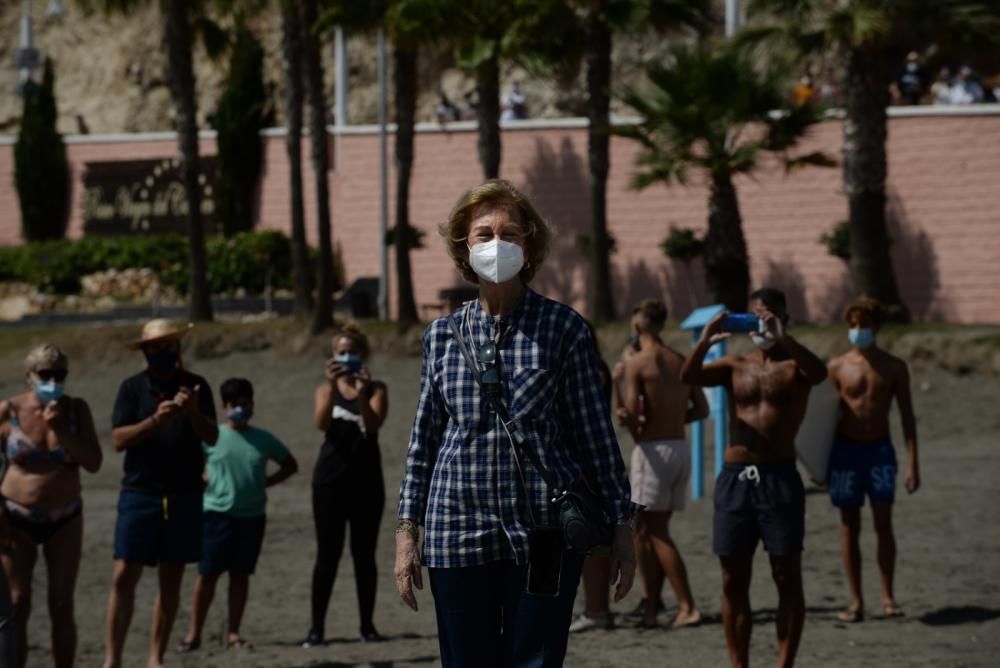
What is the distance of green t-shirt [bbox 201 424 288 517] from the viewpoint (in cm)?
1002

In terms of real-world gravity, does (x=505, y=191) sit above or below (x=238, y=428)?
above

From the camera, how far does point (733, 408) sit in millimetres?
8586

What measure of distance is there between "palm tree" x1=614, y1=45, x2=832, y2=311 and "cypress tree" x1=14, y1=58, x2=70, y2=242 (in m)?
16.5

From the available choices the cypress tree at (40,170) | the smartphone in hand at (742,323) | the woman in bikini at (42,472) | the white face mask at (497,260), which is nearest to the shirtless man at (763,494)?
the smartphone in hand at (742,323)

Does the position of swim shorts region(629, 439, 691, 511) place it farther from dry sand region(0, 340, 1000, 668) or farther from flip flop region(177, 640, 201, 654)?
flip flop region(177, 640, 201, 654)

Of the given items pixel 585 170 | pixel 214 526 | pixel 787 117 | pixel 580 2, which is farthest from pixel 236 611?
pixel 585 170

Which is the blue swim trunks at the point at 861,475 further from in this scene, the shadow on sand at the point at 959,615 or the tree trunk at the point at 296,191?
the tree trunk at the point at 296,191

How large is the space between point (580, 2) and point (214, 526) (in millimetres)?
18080

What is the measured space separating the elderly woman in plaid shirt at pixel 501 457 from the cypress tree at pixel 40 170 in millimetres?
33867

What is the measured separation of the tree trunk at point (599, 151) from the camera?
2691 cm

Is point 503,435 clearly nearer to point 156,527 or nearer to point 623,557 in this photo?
point 623,557

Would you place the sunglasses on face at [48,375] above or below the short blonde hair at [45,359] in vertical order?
below

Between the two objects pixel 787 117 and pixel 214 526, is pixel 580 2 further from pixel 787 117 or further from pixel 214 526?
pixel 214 526

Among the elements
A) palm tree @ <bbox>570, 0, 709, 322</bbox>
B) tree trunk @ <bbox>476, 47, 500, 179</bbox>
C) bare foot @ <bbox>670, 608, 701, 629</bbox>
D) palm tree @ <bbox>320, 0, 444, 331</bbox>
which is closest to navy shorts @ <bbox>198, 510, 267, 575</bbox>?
bare foot @ <bbox>670, 608, 701, 629</bbox>
